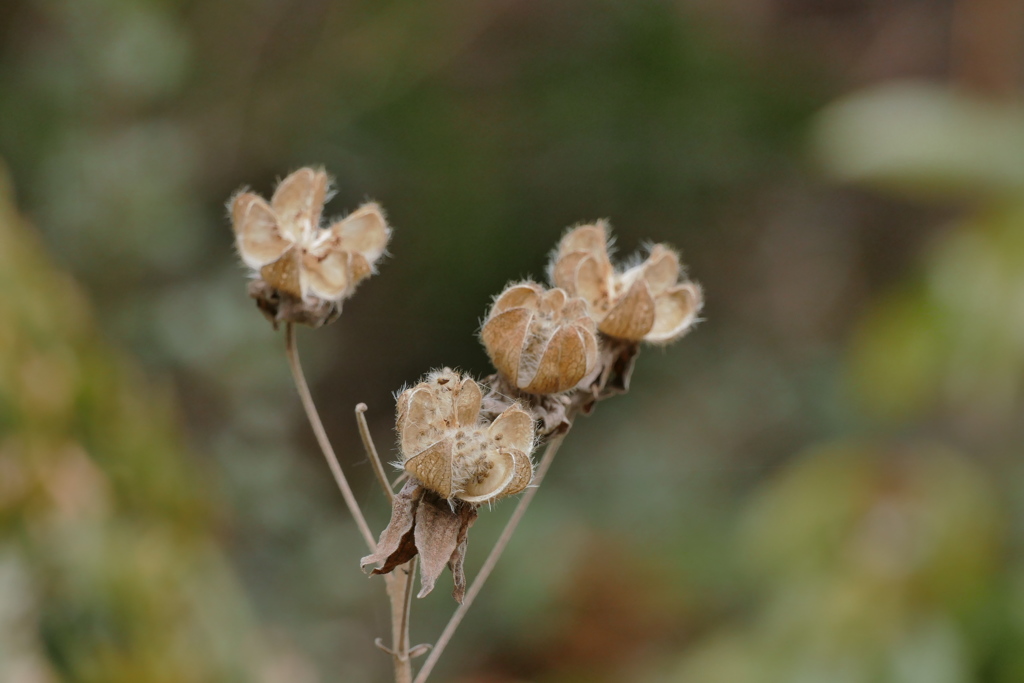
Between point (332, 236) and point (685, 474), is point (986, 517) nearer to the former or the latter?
point (685, 474)

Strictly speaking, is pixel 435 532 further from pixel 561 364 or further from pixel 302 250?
pixel 302 250

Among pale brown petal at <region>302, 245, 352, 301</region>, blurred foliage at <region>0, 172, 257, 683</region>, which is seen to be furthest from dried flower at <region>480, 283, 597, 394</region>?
blurred foliage at <region>0, 172, 257, 683</region>

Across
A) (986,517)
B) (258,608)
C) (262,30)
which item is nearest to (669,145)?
(262,30)

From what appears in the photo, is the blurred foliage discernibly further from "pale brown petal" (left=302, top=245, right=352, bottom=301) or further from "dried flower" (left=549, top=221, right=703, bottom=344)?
"dried flower" (left=549, top=221, right=703, bottom=344)

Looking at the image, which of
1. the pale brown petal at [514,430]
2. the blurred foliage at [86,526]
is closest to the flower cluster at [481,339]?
the pale brown petal at [514,430]

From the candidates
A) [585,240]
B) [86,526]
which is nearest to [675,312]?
[585,240]
